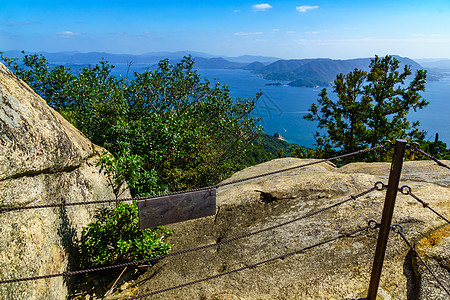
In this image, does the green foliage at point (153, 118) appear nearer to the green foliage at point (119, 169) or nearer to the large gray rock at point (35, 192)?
the green foliage at point (119, 169)

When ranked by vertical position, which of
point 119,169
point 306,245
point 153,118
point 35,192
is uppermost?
point 153,118

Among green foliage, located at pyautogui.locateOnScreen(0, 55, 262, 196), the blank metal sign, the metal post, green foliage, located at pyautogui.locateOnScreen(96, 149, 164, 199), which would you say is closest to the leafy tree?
green foliage, located at pyautogui.locateOnScreen(0, 55, 262, 196)

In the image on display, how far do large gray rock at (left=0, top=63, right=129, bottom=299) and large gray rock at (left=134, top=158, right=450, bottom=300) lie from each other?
5.96 ft

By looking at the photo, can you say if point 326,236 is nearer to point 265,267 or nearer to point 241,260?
point 265,267

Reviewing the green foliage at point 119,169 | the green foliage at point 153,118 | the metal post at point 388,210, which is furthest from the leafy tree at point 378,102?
the metal post at point 388,210

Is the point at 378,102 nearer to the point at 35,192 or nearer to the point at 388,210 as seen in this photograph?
the point at 388,210

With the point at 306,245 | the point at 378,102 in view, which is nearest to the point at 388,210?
the point at 306,245

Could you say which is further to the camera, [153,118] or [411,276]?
[153,118]

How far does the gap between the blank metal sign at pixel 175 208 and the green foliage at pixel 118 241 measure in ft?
6.74

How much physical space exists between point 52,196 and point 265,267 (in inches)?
174

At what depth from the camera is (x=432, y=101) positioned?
6442 inches

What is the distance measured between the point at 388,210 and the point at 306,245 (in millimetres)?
2343

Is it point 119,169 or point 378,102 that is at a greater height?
point 378,102

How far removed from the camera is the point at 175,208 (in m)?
4.02
